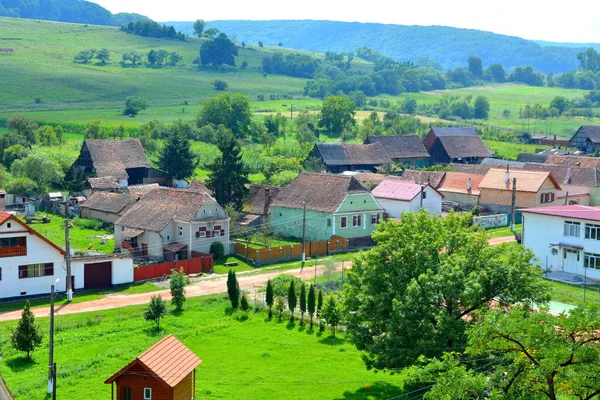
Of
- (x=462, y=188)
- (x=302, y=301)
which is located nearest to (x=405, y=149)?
(x=462, y=188)

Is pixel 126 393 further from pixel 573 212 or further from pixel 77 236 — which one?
pixel 77 236

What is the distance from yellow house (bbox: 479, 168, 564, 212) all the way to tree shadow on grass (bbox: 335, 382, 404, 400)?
4411 centimetres

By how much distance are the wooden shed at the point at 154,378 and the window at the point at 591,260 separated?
1192 inches

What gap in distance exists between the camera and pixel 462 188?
261ft

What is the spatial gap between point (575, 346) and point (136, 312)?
27.0m

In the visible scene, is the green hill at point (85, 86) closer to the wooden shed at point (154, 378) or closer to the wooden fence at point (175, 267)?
the wooden fence at point (175, 267)

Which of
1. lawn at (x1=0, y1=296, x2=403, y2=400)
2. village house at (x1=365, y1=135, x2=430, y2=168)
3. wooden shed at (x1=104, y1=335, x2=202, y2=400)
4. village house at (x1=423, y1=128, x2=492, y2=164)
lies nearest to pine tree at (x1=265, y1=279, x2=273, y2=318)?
lawn at (x1=0, y1=296, x2=403, y2=400)

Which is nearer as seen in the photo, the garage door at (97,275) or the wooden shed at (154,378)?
the wooden shed at (154,378)

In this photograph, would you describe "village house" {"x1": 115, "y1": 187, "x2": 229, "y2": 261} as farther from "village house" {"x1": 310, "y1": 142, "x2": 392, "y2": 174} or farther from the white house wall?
"village house" {"x1": 310, "y1": 142, "x2": 392, "y2": 174}

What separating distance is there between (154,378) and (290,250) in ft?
98.2

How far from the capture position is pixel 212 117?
123 m

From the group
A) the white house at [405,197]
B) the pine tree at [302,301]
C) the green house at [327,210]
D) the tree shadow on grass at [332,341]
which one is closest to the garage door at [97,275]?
the pine tree at [302,301]

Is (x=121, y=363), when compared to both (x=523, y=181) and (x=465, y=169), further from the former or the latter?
(x=465, y=169)

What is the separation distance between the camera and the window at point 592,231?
51094 mm
